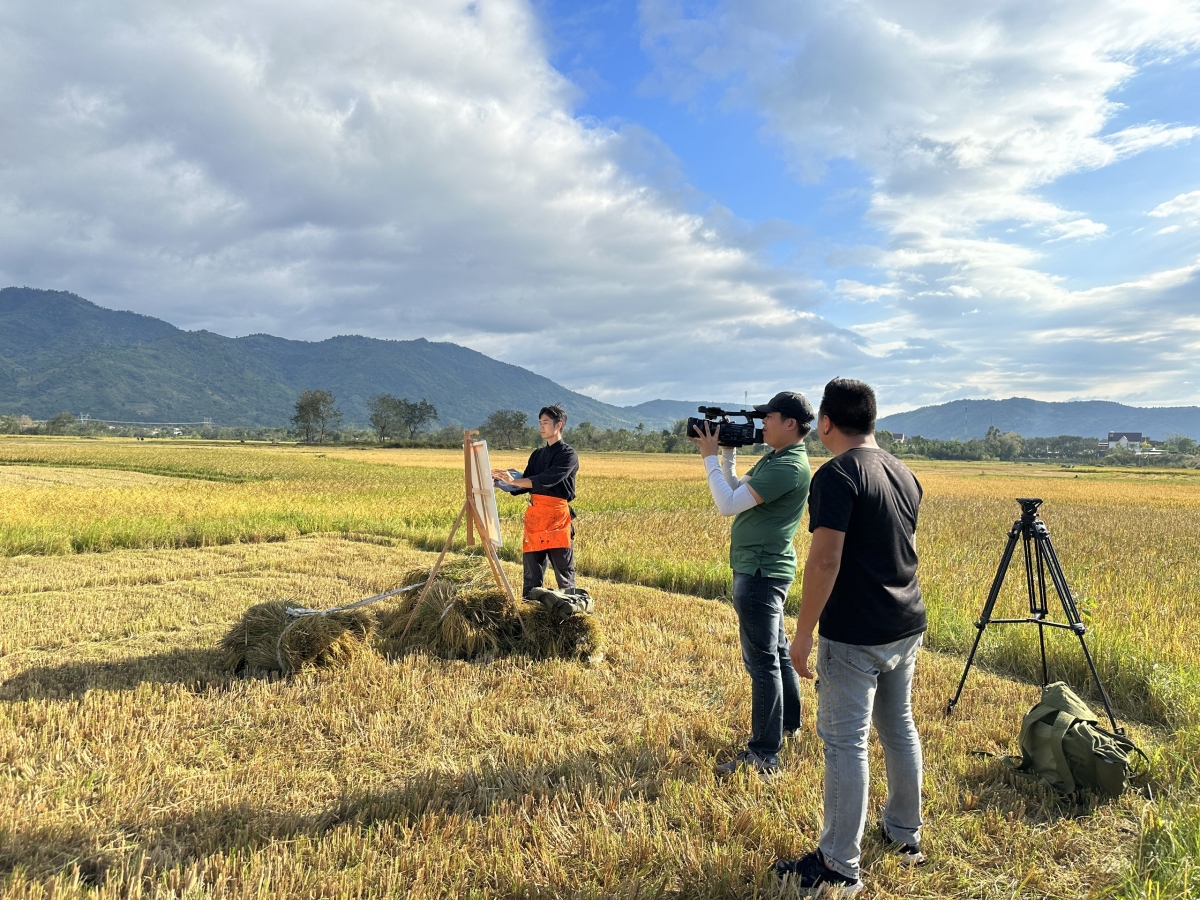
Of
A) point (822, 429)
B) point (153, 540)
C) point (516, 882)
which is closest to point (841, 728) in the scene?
point (822, 429)

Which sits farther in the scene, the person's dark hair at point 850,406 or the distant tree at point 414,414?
the distant tree at point 414,414

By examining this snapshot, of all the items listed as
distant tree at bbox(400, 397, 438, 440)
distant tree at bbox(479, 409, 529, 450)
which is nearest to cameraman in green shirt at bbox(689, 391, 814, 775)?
distant tree at bbox(479, 409, 529, 450)

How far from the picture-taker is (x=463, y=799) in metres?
3.82

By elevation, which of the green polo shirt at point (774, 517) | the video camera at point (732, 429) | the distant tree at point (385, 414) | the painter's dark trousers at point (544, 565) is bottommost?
the painter's dark trousers at point (544, 565)

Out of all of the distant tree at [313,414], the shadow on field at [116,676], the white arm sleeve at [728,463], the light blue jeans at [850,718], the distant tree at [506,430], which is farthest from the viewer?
the distant tree at [313,414]

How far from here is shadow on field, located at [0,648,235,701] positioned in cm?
532

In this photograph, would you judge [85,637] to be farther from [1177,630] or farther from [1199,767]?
[1177,630]

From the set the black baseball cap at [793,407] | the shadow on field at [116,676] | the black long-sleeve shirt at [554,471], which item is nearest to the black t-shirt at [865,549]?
the black baseball cap at [793,407]

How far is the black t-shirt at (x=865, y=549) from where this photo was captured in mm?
2854

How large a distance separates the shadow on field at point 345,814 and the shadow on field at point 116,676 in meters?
2.14

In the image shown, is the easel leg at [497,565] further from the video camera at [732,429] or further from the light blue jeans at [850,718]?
the light blue jeans at [850,718]

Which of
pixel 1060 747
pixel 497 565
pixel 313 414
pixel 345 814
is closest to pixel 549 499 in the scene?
pixel 497 565

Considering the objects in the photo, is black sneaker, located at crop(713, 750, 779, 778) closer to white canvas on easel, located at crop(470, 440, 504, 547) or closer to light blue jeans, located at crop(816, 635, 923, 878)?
light blue jeans, located at crop(816, 635, 923, 878)

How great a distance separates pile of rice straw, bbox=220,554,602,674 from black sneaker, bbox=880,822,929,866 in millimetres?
3485
